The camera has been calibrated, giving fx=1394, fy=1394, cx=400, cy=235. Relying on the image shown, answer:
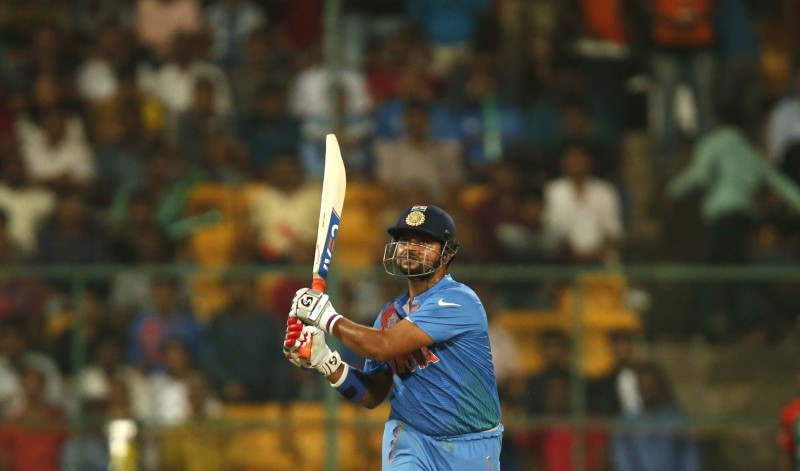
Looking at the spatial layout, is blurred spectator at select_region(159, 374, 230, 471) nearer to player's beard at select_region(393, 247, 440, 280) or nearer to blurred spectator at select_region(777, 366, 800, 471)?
blurred spectator at select_region(777, 366, 800, 471)

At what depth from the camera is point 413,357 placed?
732 centimetres

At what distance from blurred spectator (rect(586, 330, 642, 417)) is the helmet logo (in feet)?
14.6

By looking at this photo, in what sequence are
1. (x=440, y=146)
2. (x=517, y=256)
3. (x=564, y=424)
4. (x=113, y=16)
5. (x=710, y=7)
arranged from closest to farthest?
(x=564, y=424) < (x=517, y=256) < (x=440, y=146) < (x=710, y=7) < (x=113, y=16)

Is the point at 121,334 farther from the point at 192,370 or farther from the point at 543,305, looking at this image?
the point at 543,305

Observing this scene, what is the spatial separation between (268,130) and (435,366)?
692 centimetres

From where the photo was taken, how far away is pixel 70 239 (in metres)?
12.2

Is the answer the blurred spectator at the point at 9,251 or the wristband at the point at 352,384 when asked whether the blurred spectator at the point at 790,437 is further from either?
the blurred spectator at the point at 9,251

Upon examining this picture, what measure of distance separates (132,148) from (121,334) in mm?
2730

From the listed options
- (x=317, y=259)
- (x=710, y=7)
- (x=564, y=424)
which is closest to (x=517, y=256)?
(x=564, y=424)

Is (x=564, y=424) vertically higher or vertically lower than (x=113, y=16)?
lower

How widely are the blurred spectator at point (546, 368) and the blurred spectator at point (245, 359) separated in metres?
1.97

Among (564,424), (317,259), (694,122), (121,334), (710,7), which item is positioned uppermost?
(710,7)

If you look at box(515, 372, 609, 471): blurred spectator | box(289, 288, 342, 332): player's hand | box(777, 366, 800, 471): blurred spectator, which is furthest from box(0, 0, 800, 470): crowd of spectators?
box(289, 288, 342, 332): player's hand

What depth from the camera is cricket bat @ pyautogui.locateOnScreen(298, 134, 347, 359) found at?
762 centimetres
